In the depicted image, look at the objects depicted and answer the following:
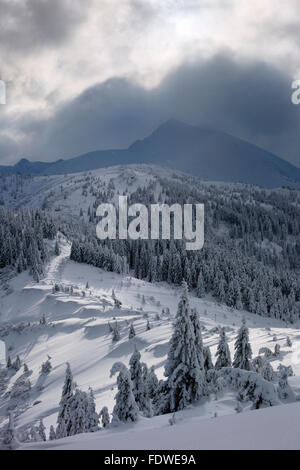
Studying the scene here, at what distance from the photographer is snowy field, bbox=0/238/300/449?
5.41 metres

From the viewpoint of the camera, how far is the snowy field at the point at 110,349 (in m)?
5.41

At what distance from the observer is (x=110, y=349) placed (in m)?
32.8

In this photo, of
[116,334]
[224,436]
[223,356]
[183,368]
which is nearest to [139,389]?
[183,368]

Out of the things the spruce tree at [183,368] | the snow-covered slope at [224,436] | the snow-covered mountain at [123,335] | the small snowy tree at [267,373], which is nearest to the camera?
the snow-covered slope at [224,436]

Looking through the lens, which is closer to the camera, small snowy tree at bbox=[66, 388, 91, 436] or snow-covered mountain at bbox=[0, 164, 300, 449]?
snow-covered mountain at bbox=[0, 164, 300, 449]

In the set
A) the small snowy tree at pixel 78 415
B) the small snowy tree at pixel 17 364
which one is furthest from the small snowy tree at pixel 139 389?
the small snowy tree at pixel 17 364

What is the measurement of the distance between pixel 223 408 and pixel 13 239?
8565 centimetres

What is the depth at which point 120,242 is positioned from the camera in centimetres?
10594

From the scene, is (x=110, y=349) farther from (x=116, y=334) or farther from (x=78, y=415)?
(x=78, y=415)

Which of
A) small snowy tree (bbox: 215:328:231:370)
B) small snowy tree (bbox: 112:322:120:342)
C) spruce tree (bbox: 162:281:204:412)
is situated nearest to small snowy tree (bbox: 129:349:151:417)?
spruce tree (bbox: 162:281:204:412)

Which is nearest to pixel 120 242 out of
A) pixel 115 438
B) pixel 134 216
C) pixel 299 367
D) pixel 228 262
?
pixel 228 262

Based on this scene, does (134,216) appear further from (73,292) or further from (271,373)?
(271,373)

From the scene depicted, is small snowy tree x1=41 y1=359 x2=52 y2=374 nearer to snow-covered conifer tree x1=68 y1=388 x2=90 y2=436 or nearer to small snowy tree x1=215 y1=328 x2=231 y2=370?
snow-covered conifer tree x1=68 y1=388 x2=90 y2=436

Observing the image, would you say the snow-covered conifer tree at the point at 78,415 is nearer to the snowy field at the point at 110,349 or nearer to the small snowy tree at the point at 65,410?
the small snowy tree at the point at 65,410
